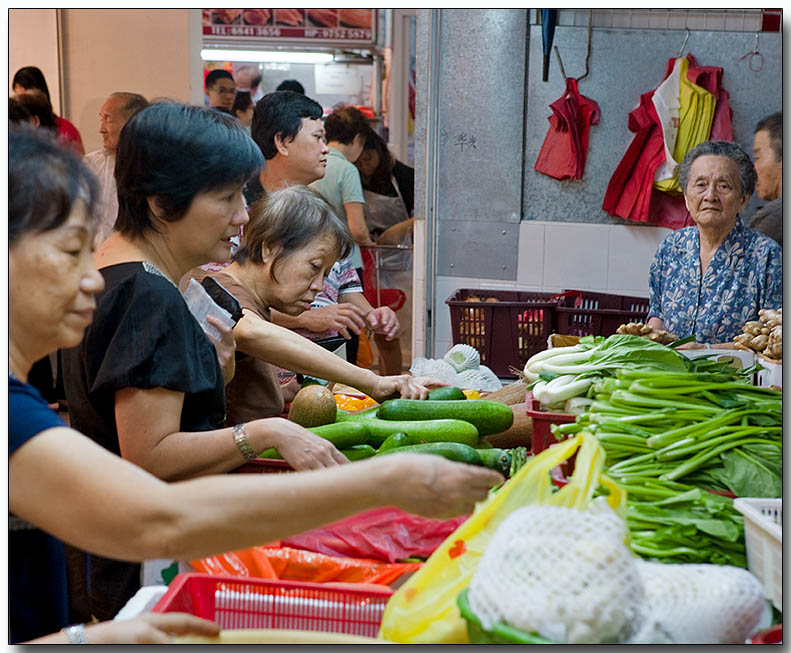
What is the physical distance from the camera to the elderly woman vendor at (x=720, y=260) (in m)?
4.14

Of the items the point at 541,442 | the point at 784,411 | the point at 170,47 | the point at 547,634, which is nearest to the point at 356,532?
the point at 541,442

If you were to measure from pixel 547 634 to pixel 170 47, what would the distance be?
5.60 meters

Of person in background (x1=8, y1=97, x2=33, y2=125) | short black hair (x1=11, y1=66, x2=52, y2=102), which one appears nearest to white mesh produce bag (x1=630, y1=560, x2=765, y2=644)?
person in background (x1=8, y1=97, x2=33, y2=125)

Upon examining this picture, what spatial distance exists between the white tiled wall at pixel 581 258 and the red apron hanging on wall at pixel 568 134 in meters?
0.33

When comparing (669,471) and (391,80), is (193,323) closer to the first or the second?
(669,471)

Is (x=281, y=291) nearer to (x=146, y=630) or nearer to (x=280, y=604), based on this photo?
(x=280, y=604)

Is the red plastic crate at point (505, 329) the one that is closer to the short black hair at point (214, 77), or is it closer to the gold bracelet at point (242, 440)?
the gold bracelet at point (242, 440)

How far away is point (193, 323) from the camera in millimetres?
2264

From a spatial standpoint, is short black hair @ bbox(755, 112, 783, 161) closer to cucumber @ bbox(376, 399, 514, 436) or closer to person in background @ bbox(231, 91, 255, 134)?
cucumber @ bbox(376, 399, 514, 436)

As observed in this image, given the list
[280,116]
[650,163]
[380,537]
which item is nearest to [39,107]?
[280,116]

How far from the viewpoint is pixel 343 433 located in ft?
9.25

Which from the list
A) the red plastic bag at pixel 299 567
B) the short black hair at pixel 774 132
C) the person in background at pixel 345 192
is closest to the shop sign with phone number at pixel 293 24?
the person in background at pixel 345 192

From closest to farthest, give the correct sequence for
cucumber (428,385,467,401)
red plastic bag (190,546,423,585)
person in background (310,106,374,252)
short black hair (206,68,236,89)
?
red plastic bag (190,546,423,585), cucumber (428,385,467,401), person in background (310,106,374,252), short black hair (206,68,236,89)

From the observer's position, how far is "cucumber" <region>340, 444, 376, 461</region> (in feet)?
9.21
